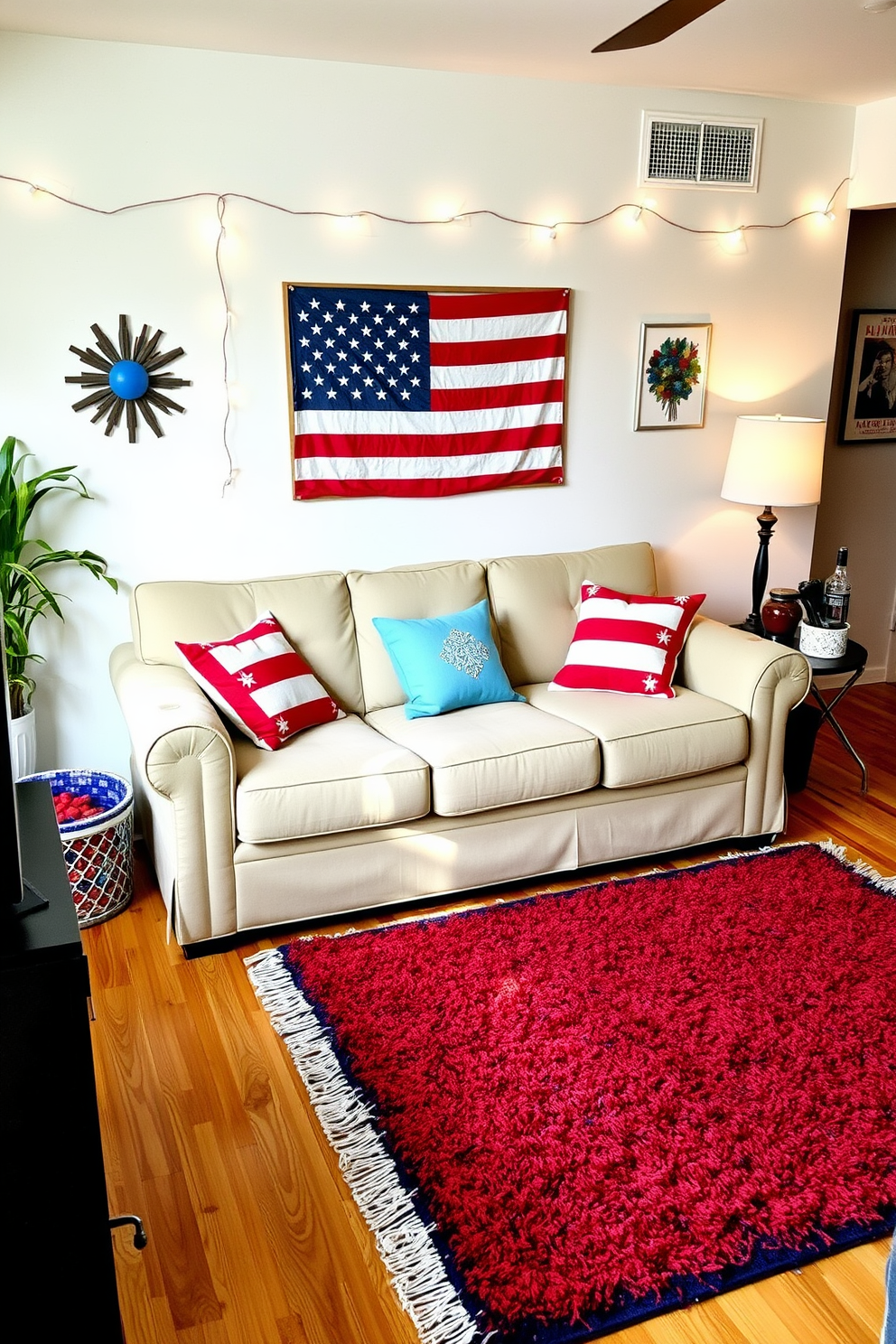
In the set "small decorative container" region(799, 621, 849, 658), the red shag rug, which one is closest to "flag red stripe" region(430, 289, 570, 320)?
"small decorative container" region(799, 621, 849, 658)

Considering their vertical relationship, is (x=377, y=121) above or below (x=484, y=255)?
above

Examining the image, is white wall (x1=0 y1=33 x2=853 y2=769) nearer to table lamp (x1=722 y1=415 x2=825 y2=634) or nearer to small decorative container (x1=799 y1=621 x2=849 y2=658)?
table lamp (x1=722 y1=415 x2=825 y2=634)

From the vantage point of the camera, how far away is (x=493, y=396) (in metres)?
4.01

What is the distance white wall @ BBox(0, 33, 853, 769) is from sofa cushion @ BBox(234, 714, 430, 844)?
3.11 ft

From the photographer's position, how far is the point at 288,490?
12.5 ft

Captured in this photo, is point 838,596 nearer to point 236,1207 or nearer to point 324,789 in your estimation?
point 324,789

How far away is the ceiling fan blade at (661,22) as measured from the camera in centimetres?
210

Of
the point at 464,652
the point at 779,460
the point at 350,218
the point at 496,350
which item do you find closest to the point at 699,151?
the point at 496,350

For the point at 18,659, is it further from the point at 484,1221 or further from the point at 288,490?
the point at 484,1221

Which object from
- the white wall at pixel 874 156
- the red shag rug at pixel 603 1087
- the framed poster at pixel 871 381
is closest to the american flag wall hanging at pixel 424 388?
the white wall at pixel 874 156

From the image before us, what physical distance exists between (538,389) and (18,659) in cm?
208

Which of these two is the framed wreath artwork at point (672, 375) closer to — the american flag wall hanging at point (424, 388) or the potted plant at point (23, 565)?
the american flag wall hanging at point (424, 388)

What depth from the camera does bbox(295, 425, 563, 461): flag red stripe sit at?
3793 mm

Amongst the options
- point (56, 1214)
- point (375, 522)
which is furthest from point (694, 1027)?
point (375, 522)
